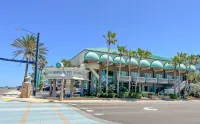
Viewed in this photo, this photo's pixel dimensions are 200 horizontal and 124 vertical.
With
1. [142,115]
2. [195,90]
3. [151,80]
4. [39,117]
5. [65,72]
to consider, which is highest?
[65,72]

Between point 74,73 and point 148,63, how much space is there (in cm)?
1897

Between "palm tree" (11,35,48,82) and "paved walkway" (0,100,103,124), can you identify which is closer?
"paved walkway" (0,100,103,124)

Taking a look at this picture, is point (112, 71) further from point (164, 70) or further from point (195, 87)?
point (195, 87)

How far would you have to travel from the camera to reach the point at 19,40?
156ft

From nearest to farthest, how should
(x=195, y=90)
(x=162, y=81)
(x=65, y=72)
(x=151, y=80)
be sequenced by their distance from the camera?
(x=65, y=72), (x=151, y=80), (x=195, y=90), (x=162, y=81)

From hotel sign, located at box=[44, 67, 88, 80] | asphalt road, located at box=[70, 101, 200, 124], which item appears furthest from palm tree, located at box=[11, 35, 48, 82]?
asphalt road, located at box=[70, 101, 200, 124]

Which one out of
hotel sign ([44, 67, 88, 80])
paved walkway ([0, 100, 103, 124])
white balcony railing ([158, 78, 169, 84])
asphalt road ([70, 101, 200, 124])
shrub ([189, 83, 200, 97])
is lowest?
asphalt road ([70, 101, 200, 124])

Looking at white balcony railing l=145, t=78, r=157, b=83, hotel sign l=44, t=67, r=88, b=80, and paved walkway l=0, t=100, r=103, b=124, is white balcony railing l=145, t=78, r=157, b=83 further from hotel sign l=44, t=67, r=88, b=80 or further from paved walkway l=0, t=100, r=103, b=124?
paved walkway l=0, t=100, r=103, b=124

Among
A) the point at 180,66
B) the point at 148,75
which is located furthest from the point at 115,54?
the point at 180,66

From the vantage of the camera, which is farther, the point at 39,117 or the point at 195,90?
the point at 195,90

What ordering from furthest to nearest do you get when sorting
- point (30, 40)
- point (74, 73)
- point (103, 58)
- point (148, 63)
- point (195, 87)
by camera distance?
point (195, 87), point (148, 63), point (30, 40), point (103, 58), point (74, 73)

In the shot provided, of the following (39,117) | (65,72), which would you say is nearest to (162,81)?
(65,72)

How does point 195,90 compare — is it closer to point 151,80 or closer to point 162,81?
point 162,81

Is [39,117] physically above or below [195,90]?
below
